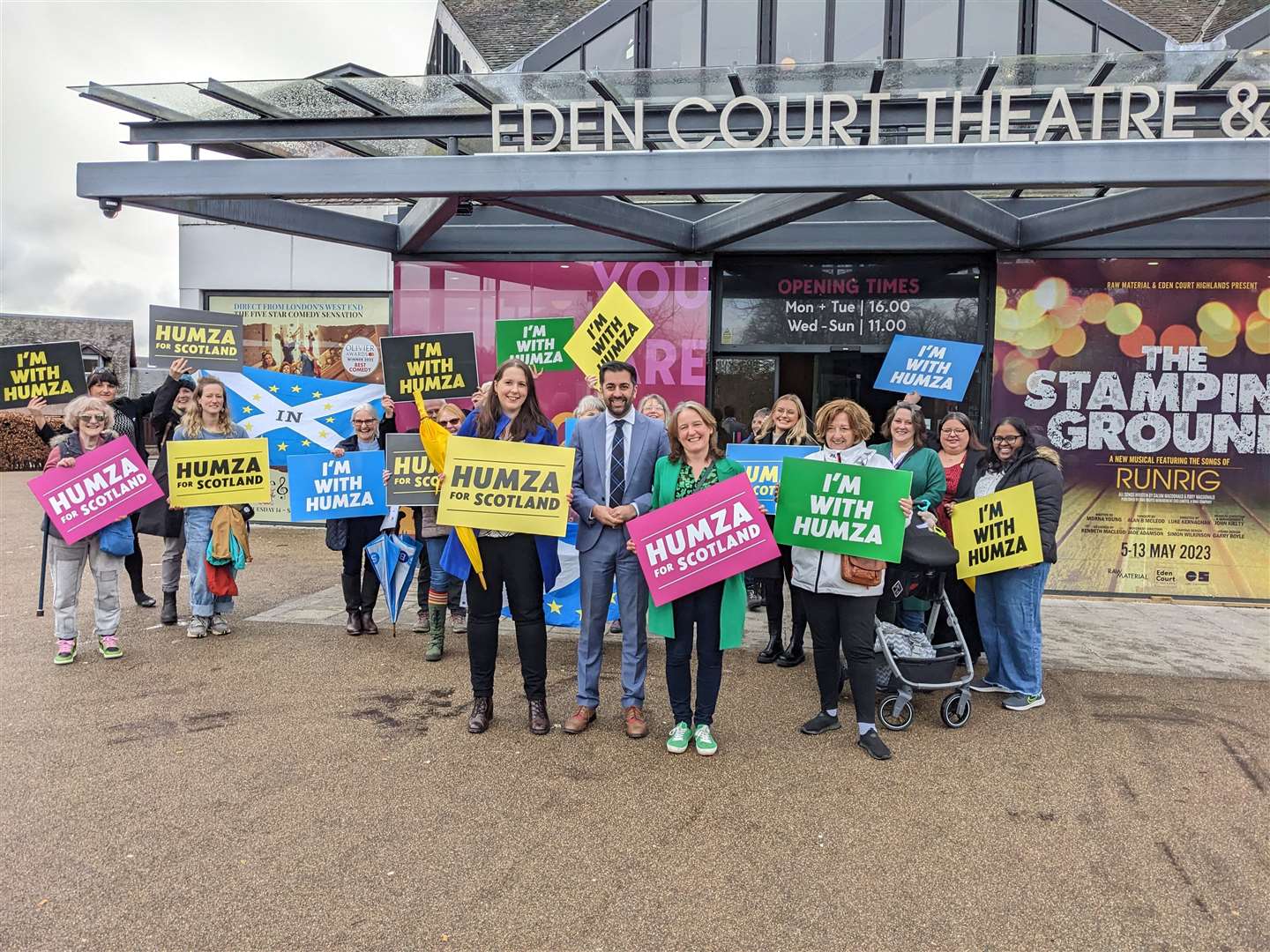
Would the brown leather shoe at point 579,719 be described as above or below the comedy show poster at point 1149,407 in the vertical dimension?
below

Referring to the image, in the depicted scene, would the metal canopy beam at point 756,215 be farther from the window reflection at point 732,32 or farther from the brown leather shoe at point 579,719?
the brown leather shoe at point 579,719

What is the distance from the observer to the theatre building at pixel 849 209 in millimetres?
5484

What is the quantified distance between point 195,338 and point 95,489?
254 cm

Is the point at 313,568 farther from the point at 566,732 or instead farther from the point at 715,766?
Answer: the point at 715,766

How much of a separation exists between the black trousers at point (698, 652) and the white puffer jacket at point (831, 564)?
1.64 ft

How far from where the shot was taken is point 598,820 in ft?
12.7

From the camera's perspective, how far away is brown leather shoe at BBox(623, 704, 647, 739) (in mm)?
4809

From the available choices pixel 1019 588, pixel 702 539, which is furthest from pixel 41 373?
pixel 1019 588

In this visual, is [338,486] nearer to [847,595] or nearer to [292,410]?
[847,595]

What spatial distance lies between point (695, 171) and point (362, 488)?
3.58m

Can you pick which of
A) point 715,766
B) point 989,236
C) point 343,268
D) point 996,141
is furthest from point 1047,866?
point 343,268

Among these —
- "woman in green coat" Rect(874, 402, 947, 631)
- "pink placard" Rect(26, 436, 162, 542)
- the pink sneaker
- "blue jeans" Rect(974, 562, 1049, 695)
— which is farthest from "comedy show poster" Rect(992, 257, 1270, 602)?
the pink sneaker

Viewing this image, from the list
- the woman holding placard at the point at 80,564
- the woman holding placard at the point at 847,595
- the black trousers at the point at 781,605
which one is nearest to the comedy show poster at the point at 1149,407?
the black trousers at the point at 781,605

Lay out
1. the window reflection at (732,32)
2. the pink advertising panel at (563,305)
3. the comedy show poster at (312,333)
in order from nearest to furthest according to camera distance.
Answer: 1. the pink advertising panel at (563,305)
2. the window reflection at (732,32)
3. the comedy show poster at (312,333)
